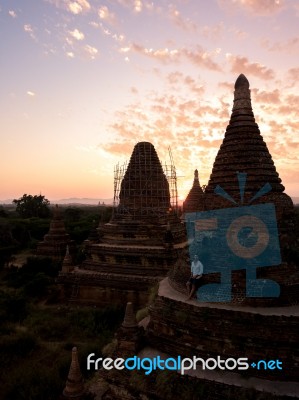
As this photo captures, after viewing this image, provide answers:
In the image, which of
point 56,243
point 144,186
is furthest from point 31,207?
point 144,186

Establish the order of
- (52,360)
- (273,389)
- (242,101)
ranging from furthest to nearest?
1. (52,360)
2. (242,101)
3. (273,389)

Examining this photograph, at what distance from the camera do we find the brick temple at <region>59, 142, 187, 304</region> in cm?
1844

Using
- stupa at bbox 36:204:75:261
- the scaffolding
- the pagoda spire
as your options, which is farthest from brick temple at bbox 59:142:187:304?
stupa at bbox 36:204:75:261

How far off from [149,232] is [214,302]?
1173 cm

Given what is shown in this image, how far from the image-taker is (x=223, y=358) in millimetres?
8062

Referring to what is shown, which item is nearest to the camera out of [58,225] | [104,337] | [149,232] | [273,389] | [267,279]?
[273,389]

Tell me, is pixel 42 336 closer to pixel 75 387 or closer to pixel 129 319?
pixel 75 387

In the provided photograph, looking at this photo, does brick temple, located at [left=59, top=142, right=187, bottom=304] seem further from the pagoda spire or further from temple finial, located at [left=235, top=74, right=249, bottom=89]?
temple finial, located at [left=235, top=74, right=249, bottom=89]

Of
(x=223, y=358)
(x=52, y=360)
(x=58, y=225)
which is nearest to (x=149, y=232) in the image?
(x=52, y=360)

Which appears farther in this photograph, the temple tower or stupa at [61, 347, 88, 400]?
the temple tower

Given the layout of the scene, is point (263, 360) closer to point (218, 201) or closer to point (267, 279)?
point (267, 279)

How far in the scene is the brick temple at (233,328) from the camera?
7602 mm

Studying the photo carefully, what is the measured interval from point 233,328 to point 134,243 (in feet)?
40.9

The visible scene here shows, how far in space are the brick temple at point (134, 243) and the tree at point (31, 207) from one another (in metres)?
50.6
